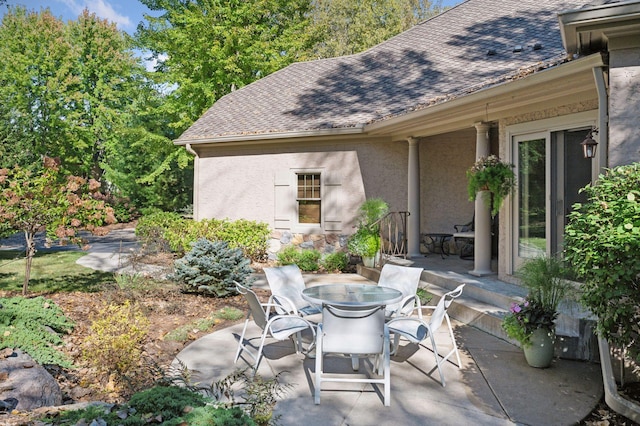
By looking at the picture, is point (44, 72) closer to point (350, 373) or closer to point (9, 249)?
point (9, 249)

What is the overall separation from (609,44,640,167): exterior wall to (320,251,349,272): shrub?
6.40 meters

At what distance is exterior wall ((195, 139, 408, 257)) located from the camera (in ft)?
33.9

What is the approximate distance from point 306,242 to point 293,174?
1646 mm

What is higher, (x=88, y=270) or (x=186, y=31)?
(x=186, y=31)

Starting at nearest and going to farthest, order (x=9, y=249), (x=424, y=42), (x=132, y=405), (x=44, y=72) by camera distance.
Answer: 1. (x=132, y=405)
2. (x=424, y=42)
3. (x=9, y=249)
4. (x=44, y=72)

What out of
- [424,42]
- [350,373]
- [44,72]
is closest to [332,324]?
[350,373]

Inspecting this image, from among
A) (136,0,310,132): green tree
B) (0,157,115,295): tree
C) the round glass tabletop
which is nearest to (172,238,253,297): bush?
(0,157,115,295): tree

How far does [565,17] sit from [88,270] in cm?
926

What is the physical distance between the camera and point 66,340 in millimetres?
4828

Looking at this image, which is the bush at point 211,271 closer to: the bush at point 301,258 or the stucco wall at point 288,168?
Answer: the bush at point 301,258

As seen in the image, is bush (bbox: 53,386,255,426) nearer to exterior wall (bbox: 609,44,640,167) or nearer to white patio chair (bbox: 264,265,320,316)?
white patio chair (bbox: 264,265,320,316)

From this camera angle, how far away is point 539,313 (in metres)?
4.43

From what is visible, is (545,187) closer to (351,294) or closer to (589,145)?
(589,145)

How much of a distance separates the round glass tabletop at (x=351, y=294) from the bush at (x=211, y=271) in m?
2.40
